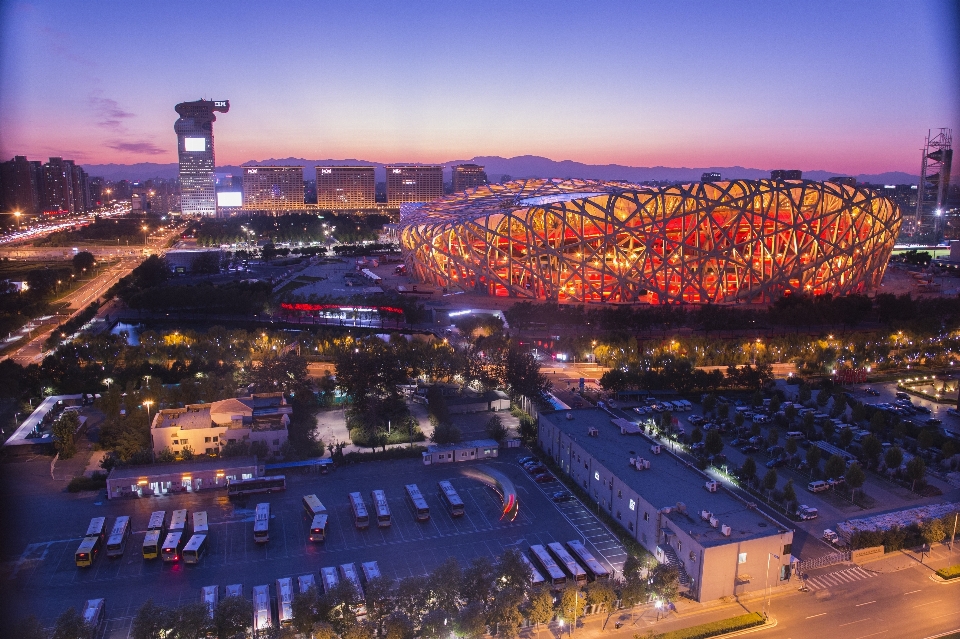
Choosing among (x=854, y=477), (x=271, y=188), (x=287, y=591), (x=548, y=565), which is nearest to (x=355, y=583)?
(x=287, y=591)

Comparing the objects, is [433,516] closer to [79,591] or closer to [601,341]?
[79,591]

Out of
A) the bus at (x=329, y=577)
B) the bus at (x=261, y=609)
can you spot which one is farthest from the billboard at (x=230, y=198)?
the bus at (x=261, y=609)

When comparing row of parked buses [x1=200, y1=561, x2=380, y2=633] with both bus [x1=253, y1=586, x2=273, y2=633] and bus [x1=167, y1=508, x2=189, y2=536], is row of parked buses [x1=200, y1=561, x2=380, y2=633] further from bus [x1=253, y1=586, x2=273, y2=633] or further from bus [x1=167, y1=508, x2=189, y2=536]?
bus [x1=167, y1=508, x2=189, y2=536]

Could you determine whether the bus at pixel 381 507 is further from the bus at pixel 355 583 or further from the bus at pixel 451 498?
the bus at pixel 355 583

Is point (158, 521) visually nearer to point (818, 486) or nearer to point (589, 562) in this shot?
point (589, 562)

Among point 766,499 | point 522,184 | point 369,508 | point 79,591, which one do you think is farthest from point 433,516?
point 522,184

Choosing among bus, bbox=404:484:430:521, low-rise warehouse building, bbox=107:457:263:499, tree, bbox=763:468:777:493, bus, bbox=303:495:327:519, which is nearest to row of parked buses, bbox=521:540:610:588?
bus, bbox=404:484:430:521
